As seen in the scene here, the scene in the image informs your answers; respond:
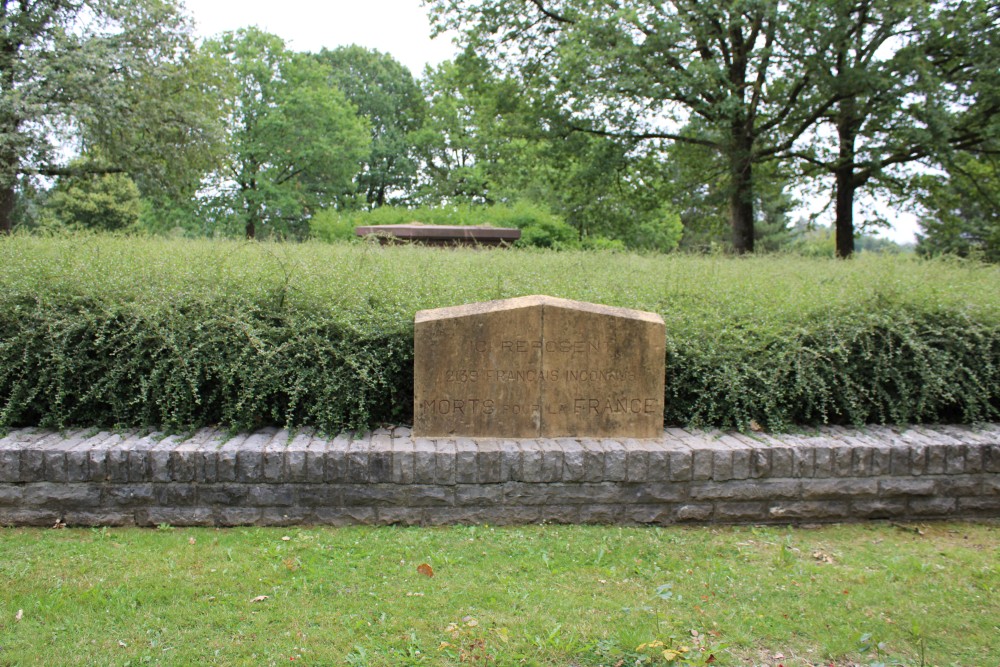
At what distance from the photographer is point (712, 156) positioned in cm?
1989

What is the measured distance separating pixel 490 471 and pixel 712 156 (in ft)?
57.2

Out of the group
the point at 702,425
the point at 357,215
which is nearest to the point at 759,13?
the point at 357,215

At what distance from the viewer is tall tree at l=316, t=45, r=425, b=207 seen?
39938mm

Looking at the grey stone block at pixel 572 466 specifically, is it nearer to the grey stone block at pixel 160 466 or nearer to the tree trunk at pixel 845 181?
the grey stone block at pixel 160 466

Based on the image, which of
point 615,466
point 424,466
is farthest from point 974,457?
point 424,466

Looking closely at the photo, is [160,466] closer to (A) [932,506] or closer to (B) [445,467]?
(B) [445,467]

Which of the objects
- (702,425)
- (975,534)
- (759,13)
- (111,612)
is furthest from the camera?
(759,13)

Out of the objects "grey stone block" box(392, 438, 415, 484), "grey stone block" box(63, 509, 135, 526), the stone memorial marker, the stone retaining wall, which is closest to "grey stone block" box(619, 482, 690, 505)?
the stone retaining wall

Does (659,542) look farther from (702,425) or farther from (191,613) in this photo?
(191,613)

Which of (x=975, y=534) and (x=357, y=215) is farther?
(x=357, y=215)

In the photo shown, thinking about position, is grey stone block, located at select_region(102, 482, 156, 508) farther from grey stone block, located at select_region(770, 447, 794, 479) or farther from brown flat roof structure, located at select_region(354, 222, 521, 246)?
brown flat roof structure, located at select_region(354, 222, 521, 246)

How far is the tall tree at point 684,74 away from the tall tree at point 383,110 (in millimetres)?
22041

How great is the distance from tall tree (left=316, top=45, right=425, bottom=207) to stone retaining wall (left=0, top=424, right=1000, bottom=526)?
3584 centimetres

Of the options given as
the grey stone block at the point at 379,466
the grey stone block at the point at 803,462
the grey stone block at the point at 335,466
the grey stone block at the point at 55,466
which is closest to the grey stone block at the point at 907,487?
the grey stone block at the point at 803,462
